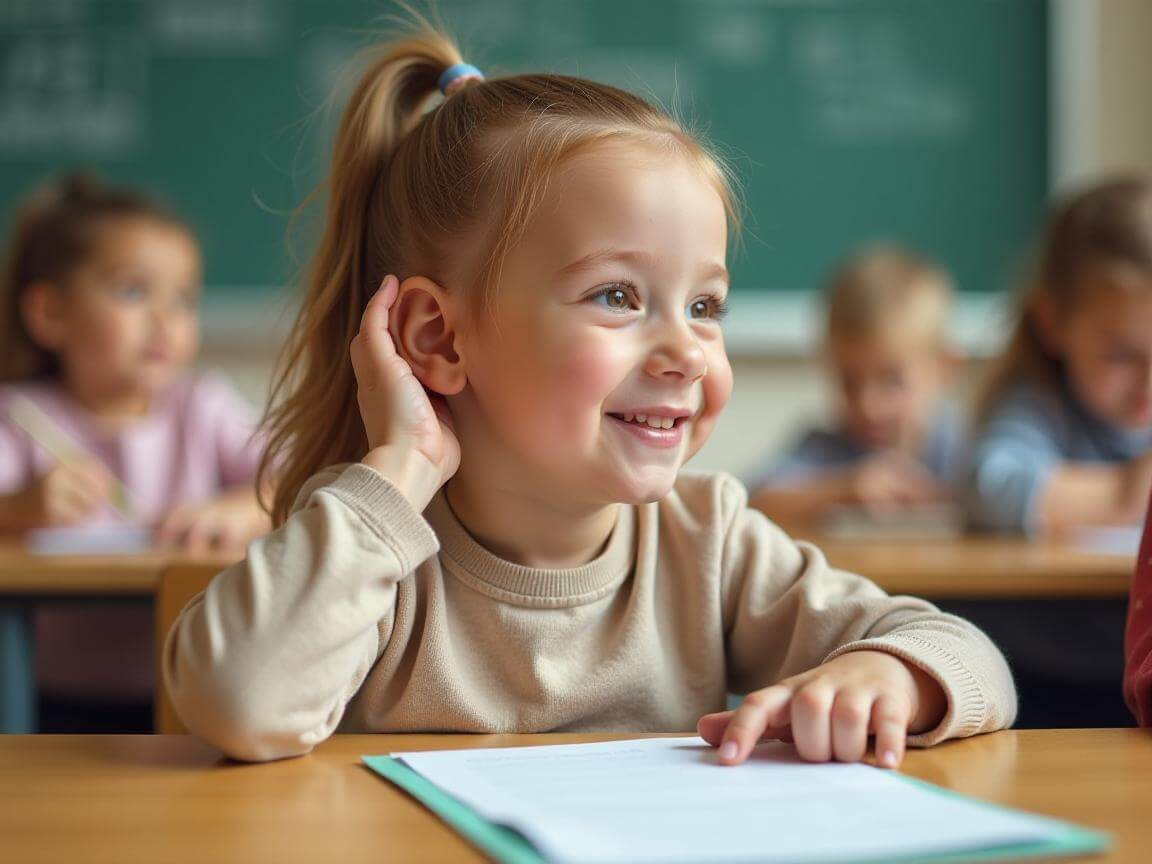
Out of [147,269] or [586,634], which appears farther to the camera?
[147,269]

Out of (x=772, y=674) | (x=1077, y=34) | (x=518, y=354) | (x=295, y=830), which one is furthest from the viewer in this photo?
(x=1077, y=34)

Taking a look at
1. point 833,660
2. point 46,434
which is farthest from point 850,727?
point 46,434

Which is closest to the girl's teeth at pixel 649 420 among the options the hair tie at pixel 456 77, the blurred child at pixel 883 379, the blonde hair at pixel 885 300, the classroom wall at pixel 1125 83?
the hair tie at pixel 456 77

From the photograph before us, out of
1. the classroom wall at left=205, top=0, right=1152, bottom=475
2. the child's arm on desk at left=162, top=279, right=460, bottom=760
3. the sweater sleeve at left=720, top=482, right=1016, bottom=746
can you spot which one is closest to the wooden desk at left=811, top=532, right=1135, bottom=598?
the sweater sleeve at left=720, top=482, right=1016, bottom=746

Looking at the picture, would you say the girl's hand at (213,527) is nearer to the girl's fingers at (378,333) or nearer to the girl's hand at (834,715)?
the girl's fingers at (378,333)

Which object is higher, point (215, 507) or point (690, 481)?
point (690, 481)

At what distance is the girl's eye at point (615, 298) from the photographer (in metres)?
0.98

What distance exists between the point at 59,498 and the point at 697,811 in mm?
1790

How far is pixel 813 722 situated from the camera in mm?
789

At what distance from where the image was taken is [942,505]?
8.59ft

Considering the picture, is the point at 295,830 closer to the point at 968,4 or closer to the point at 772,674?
the point at 772,674

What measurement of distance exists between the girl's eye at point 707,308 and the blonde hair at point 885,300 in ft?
6.66

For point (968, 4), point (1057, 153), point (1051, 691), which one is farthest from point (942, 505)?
point (968, 4)

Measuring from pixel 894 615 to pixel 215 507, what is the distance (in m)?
1.35
